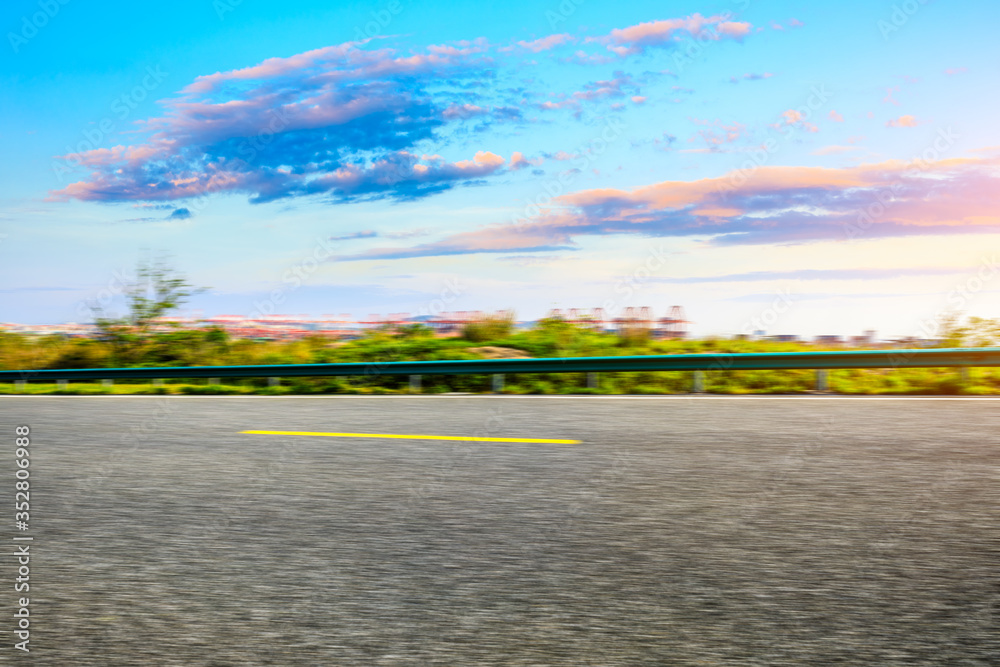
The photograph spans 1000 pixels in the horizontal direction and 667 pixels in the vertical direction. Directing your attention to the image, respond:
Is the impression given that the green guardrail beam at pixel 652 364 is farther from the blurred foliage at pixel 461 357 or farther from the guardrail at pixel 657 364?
the blurred foliage at pixel 461 357

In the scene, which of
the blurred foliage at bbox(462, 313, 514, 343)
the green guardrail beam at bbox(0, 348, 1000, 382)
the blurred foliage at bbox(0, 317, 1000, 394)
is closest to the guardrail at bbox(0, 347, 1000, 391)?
the green guardrail beam at bbox(0, 348, 1000, 382)

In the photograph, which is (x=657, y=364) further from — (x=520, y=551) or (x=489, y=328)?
(x=520, y=551)

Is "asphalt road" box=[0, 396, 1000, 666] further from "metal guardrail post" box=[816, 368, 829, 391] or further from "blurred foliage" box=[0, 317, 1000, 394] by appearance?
"blurred foliage" box=[0, 317, 1000, 394]

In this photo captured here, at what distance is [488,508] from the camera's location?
14.9 feet

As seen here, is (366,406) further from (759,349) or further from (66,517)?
(759,349)

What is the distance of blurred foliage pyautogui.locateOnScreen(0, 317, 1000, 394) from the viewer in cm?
1320

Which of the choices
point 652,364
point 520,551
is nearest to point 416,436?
point 520,551

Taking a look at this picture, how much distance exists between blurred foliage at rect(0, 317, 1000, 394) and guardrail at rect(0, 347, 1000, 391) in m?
0.38

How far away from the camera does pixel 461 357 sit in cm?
1727

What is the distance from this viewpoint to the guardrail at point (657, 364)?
1199cm

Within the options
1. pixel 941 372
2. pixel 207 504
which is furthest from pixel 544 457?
pixel 941 372

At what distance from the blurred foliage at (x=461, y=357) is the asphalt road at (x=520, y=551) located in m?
6.08

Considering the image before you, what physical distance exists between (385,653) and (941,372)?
13.4 m

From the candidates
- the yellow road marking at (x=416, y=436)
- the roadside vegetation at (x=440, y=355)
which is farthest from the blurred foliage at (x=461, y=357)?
the yellow road marking at (x=416, y=436)
